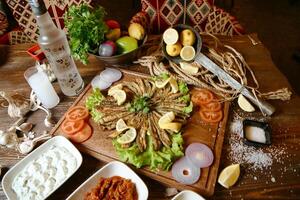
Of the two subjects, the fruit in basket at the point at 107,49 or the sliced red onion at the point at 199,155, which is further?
the fruit in basket at the point at 107,49

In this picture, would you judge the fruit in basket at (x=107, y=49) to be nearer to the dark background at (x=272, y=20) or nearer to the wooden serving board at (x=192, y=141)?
the wooden serving board at (x=192, y=141)

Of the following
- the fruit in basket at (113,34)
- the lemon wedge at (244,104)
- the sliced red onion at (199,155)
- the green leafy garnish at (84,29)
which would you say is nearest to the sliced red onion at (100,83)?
the green leafy garnish at (84,29)

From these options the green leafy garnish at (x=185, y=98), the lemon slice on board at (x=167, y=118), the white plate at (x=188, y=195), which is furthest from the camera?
the green leafy garnish at (x=185, y=98)

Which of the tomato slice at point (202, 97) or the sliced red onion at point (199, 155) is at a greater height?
the tomato slice at point (202, 97)

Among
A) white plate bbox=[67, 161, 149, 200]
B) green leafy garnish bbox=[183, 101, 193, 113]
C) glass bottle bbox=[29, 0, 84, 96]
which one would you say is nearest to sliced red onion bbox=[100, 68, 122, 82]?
glass bottle bbox=[29, 0, 84, 96]

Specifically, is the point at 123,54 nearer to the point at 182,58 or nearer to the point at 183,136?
the point at 182,58

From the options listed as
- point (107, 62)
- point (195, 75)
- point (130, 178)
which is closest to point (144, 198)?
point (130, 178)

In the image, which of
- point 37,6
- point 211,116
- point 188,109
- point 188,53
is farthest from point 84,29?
point 211,116

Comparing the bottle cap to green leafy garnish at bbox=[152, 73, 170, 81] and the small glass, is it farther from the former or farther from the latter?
green leafy garnish at bbox=[152, 73, 170, 81]
